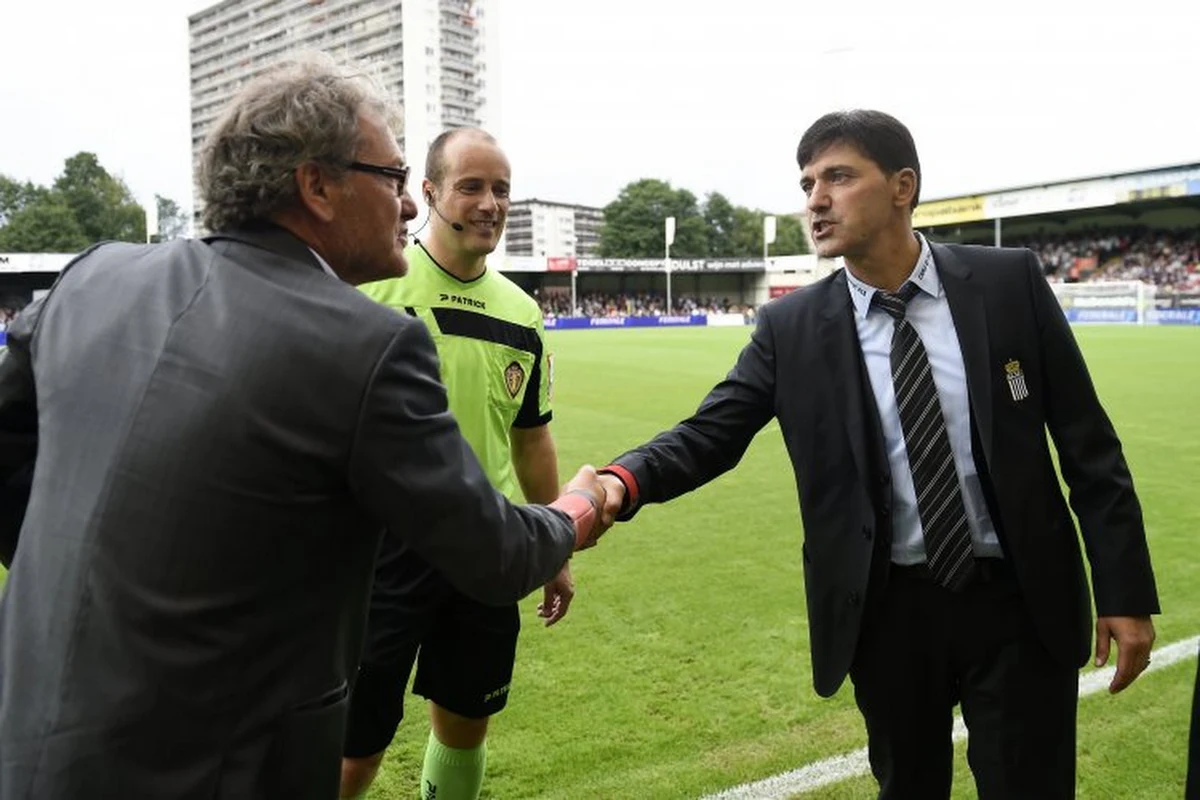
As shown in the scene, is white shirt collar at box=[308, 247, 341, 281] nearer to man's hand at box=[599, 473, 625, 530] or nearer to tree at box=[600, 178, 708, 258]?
man's hand at box=[599, 473, 625, 530]

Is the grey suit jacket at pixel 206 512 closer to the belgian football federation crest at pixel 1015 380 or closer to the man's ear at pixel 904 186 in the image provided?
the belgian football federation crest at pixel 1015 380

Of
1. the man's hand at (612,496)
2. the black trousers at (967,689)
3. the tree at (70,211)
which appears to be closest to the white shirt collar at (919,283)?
the black trousers at (967,689)

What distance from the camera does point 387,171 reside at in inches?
72.8

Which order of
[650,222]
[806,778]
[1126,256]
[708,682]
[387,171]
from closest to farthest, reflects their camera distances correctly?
[387,171] → [806,778] → [708,682] → [1126,256] → [650,222]

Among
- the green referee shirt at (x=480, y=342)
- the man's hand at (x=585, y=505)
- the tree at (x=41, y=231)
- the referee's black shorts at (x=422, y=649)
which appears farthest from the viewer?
the tree at (x=41, y=231)

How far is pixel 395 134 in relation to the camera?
1.88 meters

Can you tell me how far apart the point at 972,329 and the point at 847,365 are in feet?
1.13

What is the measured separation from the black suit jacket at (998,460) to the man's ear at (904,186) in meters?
0.17

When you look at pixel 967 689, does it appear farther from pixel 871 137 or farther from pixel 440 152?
pixel 440 152

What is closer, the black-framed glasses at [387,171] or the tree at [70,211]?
the black-framed glasses at [387,171]

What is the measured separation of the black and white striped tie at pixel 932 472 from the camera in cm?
253

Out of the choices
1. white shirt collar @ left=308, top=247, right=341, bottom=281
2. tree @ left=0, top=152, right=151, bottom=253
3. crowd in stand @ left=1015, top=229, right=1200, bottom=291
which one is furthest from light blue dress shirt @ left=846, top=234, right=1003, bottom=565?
tree @ left=0, top=152, right=151, bottom=253

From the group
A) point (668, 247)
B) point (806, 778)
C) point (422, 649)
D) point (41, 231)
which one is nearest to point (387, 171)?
point (422, 649)

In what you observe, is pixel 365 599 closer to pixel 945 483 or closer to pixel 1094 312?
pixel 945 483
